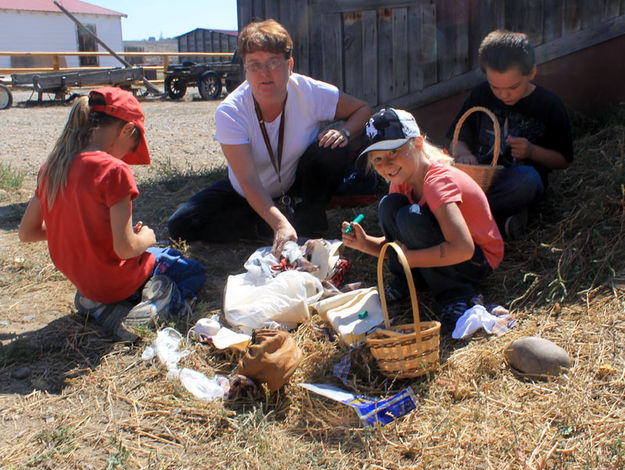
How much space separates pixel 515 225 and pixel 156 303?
6.70 ft

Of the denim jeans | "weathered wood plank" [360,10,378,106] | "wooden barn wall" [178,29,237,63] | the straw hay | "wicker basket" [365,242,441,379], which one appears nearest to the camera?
the straw hay

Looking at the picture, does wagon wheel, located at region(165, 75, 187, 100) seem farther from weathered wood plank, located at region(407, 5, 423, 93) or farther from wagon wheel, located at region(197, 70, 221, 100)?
weathered wood plank, located at region(407, 5, 423, 93)

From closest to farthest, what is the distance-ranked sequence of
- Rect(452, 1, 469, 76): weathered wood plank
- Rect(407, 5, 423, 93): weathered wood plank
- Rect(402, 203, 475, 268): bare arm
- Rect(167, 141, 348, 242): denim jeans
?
Rect(402, 203, 475, 268): bare arm < Rect(167, 141, 348, 242): denim jeans < Rect(452, 1, 469, 76): weathered wood plank < Rect(407, 5, 423, 93): weathered wood plank

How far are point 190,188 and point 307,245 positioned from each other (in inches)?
104

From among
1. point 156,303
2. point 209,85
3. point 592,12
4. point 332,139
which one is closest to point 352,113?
point 332,139

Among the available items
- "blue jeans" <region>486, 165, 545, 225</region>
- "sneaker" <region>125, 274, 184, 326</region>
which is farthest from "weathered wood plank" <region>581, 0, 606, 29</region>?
"sneaker" <region>125, 274, 184, 326</region>

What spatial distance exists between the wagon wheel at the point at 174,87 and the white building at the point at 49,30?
50.1ft

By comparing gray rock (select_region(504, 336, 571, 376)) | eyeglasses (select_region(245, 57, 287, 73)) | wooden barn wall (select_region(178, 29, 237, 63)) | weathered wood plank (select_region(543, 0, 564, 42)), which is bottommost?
gray rock (select_region(504, 336, 571, 376))

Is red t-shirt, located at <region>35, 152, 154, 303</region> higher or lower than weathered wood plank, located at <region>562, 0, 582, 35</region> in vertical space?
lower

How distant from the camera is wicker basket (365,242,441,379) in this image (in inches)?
85.9

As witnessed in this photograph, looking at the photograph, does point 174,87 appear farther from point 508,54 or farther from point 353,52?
point 508,54

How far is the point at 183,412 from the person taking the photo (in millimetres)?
2332

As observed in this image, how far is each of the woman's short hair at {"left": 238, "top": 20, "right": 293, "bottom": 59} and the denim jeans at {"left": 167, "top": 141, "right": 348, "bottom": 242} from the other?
29.4 inches

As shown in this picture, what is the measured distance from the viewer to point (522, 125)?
351 centimetres
